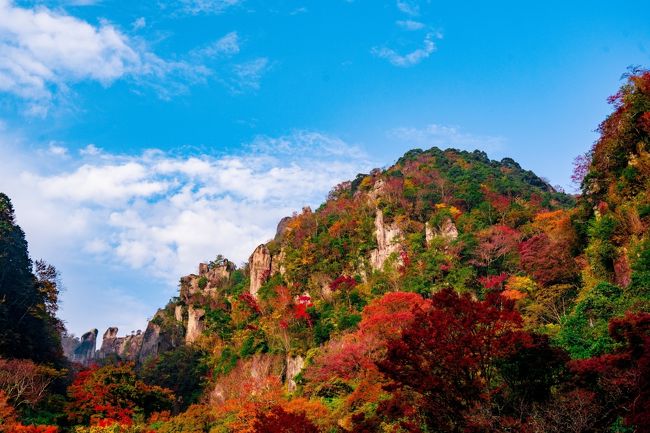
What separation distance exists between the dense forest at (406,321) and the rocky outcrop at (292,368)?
0.16 meters

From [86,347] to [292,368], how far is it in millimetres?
82324

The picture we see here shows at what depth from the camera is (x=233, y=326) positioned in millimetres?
47688

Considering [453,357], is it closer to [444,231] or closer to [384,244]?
[444,231]

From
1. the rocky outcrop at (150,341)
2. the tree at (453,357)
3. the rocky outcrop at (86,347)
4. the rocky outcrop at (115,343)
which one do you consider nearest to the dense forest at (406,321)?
the tree at (453,357)

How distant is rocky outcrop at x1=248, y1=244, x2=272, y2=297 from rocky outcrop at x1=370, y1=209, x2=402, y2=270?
485 inches

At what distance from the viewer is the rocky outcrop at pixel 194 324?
50.8 meters

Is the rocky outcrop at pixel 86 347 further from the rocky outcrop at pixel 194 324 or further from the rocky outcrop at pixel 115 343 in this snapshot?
the rocky outcrop at pixel 194 324

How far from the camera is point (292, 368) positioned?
34.7 metres

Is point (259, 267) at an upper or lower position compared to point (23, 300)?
upper

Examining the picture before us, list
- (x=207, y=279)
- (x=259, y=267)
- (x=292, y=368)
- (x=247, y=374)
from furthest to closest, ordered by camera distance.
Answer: (x=207, y=279)
(x=259, y=267)
(x=247, y=374)
(x=292, y=368)

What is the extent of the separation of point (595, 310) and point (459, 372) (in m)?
10.9

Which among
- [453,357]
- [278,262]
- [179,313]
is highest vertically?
[278,262]

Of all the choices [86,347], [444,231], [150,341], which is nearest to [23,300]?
[150,341]

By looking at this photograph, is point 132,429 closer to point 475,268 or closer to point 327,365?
point 327,365
